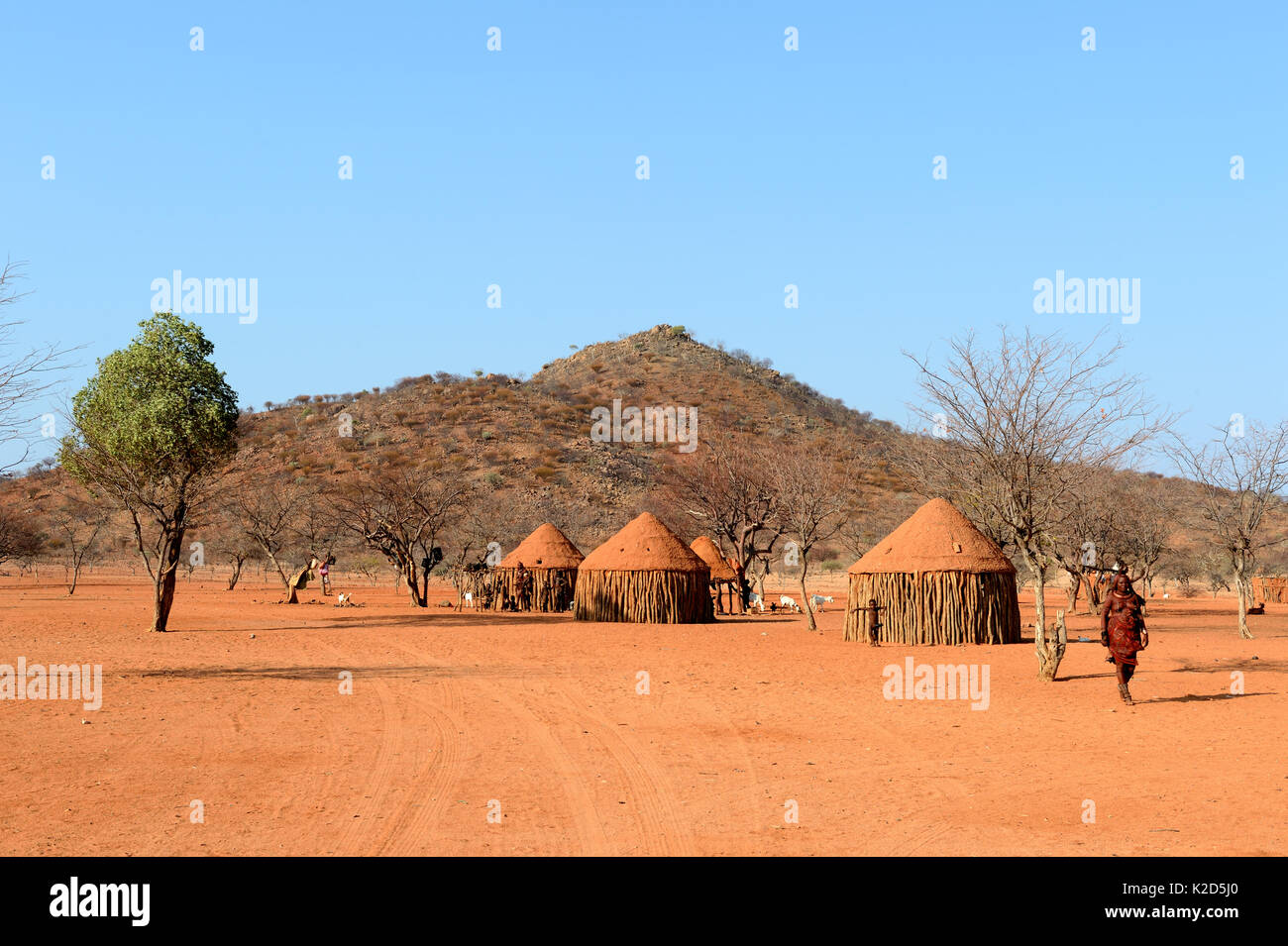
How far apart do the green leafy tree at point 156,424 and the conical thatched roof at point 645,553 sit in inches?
423

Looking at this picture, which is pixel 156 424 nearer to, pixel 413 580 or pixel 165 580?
pixel 165 580

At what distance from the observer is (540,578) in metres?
35.4

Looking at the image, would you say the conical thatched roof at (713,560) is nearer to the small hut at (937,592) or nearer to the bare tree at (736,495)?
the bare tree at (736,495)

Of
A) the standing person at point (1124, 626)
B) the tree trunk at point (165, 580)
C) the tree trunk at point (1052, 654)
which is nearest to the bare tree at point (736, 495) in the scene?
the tree trunk at point (165, 580)

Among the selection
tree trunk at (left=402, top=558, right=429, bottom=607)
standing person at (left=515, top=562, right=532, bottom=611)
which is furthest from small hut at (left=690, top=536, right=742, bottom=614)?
tree trunk at (left=402, top=558, right=429, bottom=607)

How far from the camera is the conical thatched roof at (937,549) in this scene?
22.4m

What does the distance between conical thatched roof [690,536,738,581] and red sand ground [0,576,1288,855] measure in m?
15.3

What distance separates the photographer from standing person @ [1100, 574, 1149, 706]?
13.4 m

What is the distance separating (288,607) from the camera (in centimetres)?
3419

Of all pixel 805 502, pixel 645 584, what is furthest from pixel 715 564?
pixel 805 502

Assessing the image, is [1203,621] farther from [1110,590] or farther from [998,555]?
[1110,590]

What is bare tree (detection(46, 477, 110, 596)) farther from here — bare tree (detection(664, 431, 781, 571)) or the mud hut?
the mud hut
